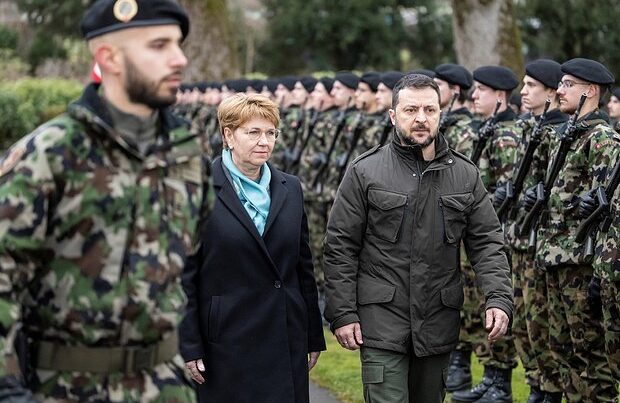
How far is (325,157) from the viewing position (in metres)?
12.2

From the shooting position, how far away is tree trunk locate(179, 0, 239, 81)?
26453 millimetres

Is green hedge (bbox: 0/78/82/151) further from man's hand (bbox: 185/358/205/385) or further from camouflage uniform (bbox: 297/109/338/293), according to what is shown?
man's hand (bbox: 185/358/205/385)

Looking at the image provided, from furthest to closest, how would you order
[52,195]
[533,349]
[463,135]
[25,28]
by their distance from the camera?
[25,28] < [463,135] < [533,349] < [52,195]

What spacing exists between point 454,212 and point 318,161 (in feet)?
22.0

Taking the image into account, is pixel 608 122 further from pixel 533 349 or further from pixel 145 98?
pixel 145 98

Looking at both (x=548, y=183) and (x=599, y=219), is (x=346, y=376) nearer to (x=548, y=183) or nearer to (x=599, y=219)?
(x=548, y=183)

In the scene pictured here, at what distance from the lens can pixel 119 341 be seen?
3471 millimetres

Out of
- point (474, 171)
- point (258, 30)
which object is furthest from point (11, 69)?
point (474, 171)

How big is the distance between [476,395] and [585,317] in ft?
4.37

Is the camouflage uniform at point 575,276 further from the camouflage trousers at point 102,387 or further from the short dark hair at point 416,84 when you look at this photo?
the camouflage trousers at point 102,387

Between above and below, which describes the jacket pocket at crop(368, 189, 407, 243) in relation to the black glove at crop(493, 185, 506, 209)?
above

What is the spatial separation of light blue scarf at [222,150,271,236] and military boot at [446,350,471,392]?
330 cm

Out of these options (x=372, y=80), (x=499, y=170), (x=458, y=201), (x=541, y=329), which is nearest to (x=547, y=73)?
(x=499, y=170)

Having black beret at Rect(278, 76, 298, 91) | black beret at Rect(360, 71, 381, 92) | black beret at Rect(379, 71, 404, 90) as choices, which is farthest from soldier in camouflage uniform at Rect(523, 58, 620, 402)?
black beret at Rect(278, 76, 298, 91)
